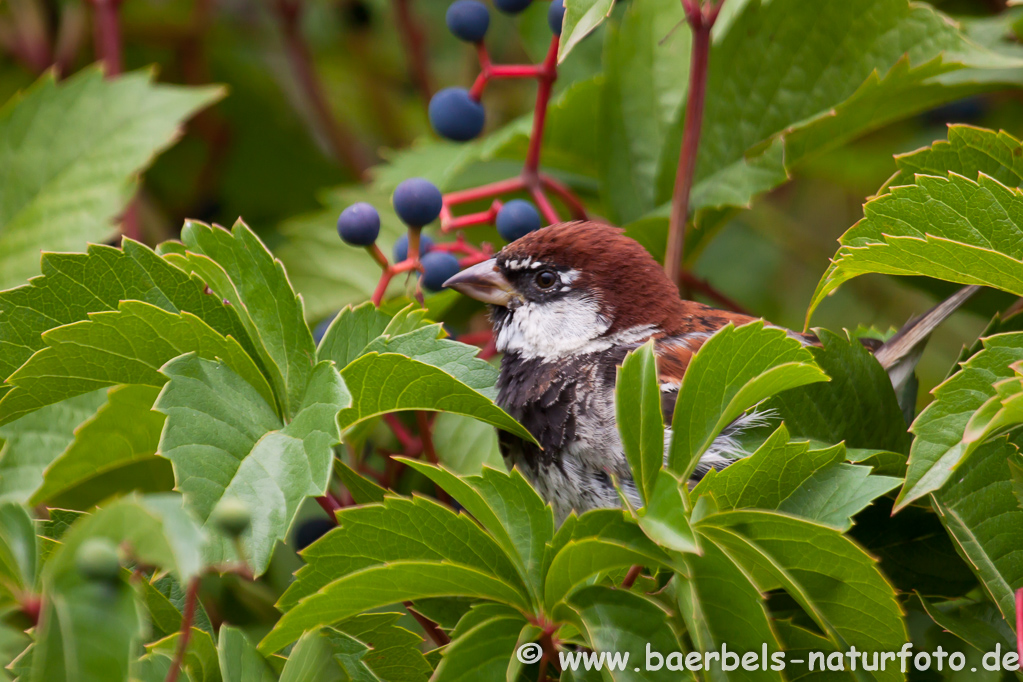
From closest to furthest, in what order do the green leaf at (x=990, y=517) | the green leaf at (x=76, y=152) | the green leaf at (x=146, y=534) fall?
1. the green leaf at (x=146, y=534)
2. the green leaf at (x=990, y=517)
3. the green leaf at (x=76, y=152)

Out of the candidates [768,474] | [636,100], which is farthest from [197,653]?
[636,100]

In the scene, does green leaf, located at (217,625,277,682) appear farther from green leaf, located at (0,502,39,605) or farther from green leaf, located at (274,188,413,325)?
green leaf, located at (274,188,413,325)

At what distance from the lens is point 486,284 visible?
168 cm

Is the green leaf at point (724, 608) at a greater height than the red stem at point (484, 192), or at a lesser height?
lesser

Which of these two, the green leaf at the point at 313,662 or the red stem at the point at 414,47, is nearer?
the green leaf at the point at 313,662

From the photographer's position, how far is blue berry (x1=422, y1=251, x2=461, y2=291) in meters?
1.60

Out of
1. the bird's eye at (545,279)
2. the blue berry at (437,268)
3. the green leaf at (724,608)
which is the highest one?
the green leaf at (724,608)

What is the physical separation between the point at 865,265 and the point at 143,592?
2.99 feet

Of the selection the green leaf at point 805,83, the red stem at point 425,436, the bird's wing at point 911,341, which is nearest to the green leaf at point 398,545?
the red stem at point 425,436

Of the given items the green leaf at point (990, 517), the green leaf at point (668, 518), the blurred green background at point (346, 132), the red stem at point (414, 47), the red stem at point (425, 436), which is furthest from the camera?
the red stem at point (414, 47)

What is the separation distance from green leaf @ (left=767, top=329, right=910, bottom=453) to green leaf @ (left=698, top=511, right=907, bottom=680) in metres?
0.32

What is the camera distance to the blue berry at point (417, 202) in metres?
1.49

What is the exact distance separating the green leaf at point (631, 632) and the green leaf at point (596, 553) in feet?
0.11

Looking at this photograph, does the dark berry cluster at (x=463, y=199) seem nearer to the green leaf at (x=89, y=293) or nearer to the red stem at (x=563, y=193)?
the red stem at (x=563, y=193)
